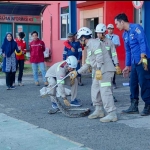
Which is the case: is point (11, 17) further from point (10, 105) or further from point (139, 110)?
point (139, 110)

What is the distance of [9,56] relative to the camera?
1420 centimetres

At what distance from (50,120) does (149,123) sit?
195cm

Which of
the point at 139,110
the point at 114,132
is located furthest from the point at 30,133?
the point at 139,110

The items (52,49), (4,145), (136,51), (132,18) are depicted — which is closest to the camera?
(4,145)

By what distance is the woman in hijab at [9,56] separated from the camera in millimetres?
14148

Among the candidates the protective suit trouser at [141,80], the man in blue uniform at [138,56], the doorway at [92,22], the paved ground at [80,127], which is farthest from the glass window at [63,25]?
the protective suit trouser at [141,80]

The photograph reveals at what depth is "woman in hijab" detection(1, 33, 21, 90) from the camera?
14148 mm

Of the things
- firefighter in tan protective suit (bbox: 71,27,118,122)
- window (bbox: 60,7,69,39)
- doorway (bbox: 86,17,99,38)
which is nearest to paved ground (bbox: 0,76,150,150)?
firefighter in tan protective suit (bbox: 71,27,118,122)

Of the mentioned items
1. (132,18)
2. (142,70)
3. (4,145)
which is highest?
(132,18)

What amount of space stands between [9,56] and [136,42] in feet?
20.0

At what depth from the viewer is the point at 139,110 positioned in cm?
991

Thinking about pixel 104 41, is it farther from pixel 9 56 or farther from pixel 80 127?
pixel 9 56

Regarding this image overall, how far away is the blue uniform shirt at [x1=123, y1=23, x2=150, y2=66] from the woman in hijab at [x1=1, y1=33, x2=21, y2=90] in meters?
5.72

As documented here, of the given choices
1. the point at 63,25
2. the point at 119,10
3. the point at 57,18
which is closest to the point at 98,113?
the point at 119,10
